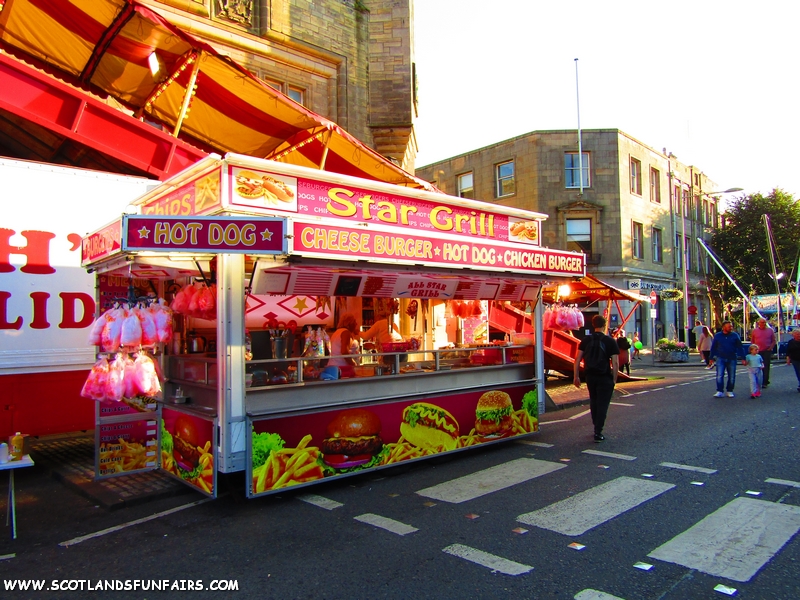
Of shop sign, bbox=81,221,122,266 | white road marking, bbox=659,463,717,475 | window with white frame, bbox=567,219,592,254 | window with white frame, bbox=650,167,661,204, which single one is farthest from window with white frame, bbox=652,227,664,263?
shop sign, bbox=81,221,122,266

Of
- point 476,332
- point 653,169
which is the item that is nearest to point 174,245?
point 476,332

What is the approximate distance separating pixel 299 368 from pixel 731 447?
5765 mm

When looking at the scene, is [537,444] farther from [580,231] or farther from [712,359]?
[580,231]

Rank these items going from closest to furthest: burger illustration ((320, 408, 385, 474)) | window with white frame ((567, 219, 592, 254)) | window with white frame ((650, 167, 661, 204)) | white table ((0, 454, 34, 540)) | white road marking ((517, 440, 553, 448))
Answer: white table ((0, 454, 34, 540)) → burger illustration ((320, 408, 385, 474)) → white road marking ((517, 440, 553, 448)) → window with white frame ((567, 219, 592, 254)) → window with white frame ((650, 167, 661, 204))

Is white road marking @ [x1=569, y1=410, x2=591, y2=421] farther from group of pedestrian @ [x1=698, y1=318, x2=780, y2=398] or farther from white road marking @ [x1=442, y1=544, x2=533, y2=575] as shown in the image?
white road marking @ [x1=442, y1=544, x2=533, y2=575]

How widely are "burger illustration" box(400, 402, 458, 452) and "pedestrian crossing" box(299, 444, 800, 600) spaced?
614 mm

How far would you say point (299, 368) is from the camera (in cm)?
573

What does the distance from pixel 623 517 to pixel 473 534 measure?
4.53 feet

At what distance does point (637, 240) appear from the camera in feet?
94.2

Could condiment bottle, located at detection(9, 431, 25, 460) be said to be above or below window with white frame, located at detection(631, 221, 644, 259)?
below

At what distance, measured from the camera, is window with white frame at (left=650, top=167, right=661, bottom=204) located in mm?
30281

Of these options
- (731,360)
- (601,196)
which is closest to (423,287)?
(731,360)

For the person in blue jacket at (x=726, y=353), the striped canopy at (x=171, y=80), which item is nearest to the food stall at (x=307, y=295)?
the striped canopy at (x=171, y=80)

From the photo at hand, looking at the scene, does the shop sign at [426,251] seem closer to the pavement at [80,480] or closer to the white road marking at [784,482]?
the pavement at [80,480]
